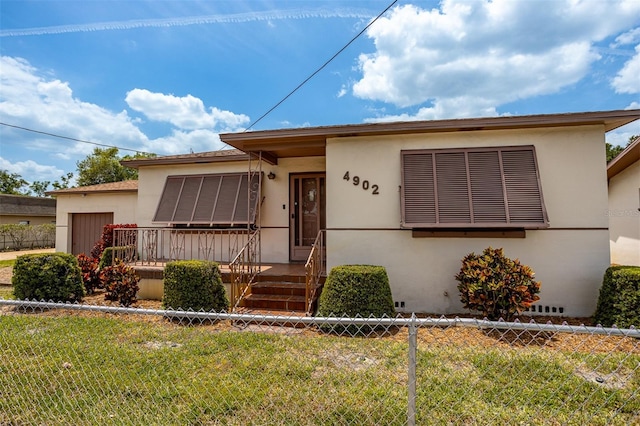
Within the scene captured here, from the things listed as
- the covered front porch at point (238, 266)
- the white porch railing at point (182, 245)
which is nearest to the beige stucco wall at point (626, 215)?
the covered front porch at point (238, 266)

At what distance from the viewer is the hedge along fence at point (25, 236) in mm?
19792

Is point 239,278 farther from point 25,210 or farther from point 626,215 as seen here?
point 25,210

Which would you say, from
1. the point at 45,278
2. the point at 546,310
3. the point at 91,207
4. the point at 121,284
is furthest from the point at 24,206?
the point at 546,310

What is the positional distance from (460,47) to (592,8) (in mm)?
2403

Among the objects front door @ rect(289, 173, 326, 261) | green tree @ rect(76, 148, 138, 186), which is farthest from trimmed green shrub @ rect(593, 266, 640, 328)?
green tree @ rect(76, 148, 138, 186)

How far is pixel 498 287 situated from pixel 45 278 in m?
8.17

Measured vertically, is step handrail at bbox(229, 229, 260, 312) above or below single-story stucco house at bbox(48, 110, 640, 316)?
below

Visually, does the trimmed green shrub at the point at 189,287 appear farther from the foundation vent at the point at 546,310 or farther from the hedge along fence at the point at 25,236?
the hedge along fence at the point at 25,236

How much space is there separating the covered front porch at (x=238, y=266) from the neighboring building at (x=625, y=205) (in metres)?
8.22

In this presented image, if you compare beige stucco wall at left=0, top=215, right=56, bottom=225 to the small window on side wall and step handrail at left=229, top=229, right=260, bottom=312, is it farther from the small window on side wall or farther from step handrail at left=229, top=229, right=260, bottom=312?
the small window on side wall

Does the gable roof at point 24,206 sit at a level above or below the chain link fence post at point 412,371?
above

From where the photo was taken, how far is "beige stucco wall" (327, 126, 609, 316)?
5.58 m

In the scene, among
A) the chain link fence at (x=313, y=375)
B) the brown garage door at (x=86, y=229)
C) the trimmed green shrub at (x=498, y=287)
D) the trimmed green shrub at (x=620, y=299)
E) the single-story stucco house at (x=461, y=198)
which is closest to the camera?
the chain link fence at (x=313, y=375)

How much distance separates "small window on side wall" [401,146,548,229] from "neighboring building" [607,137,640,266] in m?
4.05
